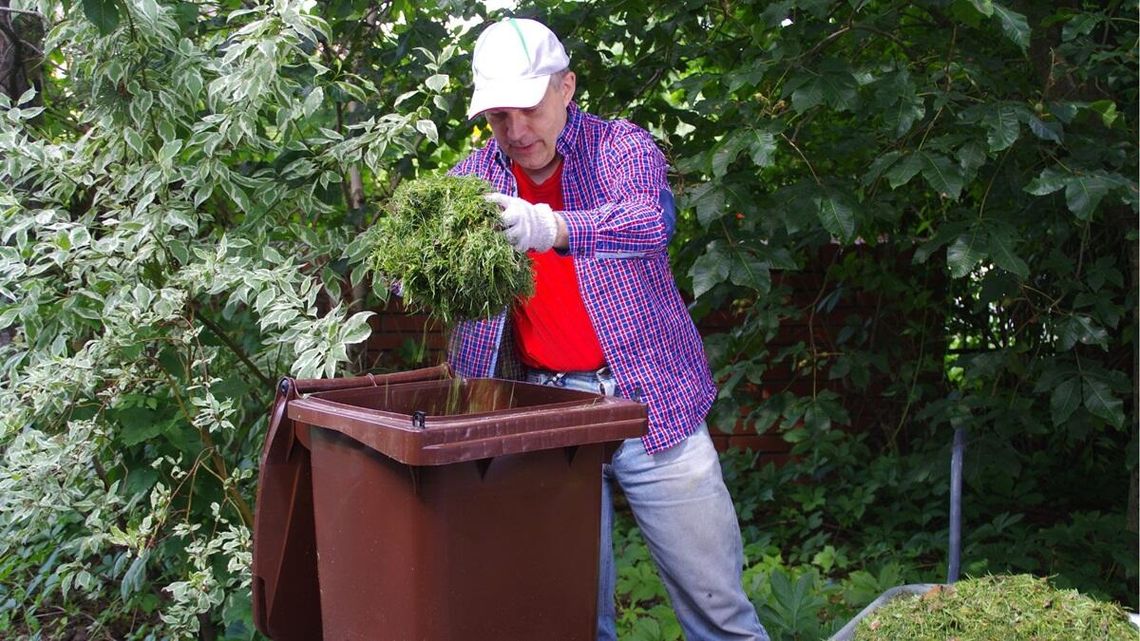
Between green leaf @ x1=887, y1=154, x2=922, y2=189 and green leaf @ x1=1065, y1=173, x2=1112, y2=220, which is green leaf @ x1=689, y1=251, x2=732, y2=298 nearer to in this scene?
green leaf @ x1=887, y1=154, x2=922, y2=189

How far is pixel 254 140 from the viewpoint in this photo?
115 inches

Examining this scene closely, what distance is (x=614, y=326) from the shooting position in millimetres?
2434

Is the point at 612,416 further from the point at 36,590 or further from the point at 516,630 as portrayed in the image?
the point at 36,590

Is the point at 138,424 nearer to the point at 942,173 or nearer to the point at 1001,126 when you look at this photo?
the point at 942,173

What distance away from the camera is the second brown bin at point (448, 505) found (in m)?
2.06

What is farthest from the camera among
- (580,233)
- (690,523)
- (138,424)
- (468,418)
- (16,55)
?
(16,55)

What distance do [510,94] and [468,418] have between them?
0.76 metres

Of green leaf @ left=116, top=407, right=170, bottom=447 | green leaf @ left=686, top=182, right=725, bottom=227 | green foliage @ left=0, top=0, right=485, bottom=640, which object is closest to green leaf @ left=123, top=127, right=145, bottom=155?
green foliage @ left=0, top=0, right=485, bottom=640

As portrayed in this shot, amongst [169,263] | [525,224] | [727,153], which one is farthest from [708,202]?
[169,263]

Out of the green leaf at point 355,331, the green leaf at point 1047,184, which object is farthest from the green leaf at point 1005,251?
the green leaf at point 355,331

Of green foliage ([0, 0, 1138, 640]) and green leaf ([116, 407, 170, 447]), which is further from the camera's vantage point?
green leaf ([116, 407, 170, 447])

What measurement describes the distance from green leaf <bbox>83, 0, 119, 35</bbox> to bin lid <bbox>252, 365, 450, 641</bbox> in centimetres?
102

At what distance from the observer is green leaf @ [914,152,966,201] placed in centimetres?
280

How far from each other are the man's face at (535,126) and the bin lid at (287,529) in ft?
2.00
